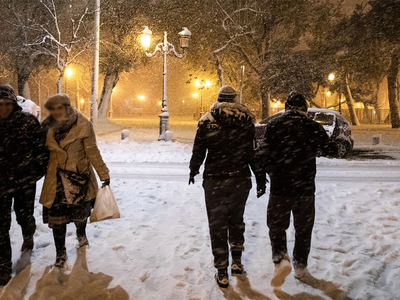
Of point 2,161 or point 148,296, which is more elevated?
point 2,161

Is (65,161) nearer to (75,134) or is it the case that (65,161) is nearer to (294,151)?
(75,134)

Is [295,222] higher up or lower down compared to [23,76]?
lower down

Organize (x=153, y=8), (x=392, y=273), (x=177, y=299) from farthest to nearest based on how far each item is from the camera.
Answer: (x=153, y=8) → (x=392, y=273) → (x=177, y=299)

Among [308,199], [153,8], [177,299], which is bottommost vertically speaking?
[177,299]

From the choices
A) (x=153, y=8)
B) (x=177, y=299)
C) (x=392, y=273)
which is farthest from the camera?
(x=153, y=8)

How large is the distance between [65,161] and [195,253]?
5.88 ft

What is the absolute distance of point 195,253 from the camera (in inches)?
175

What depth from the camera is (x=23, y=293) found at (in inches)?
137

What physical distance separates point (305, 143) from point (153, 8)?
23341 mm

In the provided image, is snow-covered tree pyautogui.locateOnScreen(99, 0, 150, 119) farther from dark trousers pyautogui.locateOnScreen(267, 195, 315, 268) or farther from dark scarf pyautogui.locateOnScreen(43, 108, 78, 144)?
dark trousers pyautogui.locateOnScreen(267, 195, 315, 268)

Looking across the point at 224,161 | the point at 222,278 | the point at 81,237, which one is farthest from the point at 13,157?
the point at 222,278

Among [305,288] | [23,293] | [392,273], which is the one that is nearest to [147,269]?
[23,293]

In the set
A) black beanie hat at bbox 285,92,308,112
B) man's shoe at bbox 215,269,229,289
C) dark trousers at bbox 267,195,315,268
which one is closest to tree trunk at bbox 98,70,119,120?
black beanie hat at bbox 285,92,308,112

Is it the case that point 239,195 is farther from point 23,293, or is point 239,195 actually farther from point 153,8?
point 153,8
